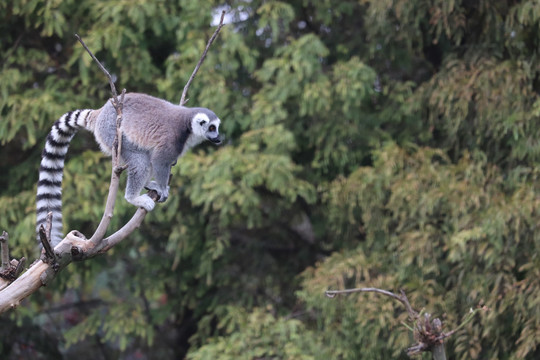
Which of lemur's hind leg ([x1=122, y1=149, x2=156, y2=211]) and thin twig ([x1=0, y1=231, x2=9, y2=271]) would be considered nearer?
thin twig ([x1=0, y1=231, x2=9, y2=271])

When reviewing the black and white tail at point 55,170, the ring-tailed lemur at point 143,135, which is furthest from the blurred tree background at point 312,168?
the black and white tail at point 55,170

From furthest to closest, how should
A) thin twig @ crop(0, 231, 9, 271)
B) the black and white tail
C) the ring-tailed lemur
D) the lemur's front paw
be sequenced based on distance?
the ring-tailed lemur < the lemur's front paw < the black and white tail < thin twig @ crop(0, 231, 9, 271)

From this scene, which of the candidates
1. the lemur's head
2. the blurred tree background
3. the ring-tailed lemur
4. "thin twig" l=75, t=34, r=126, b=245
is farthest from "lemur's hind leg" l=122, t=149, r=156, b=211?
the blurred tree background

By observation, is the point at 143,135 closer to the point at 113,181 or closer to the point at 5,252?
the point at 113,181

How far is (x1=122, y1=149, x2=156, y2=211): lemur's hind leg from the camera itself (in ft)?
15.1

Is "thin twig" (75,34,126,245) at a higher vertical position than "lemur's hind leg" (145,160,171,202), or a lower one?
higher

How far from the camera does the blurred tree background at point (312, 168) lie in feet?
20.9

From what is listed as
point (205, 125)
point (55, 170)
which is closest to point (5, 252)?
point (55, 170)

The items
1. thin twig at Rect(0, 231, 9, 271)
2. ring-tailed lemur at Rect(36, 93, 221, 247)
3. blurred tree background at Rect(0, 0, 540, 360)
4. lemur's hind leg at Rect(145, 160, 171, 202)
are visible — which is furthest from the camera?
blurred tree background at Rect(0, 0, 540, 360)

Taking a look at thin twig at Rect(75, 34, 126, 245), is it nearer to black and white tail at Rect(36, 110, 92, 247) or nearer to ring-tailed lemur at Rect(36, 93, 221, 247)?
black and white tail at Rect(36, 110, 92, 247)

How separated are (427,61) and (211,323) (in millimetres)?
4005

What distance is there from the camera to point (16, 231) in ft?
23.6

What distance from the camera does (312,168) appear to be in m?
7.99

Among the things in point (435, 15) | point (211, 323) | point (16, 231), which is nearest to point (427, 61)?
point (435, 15)
